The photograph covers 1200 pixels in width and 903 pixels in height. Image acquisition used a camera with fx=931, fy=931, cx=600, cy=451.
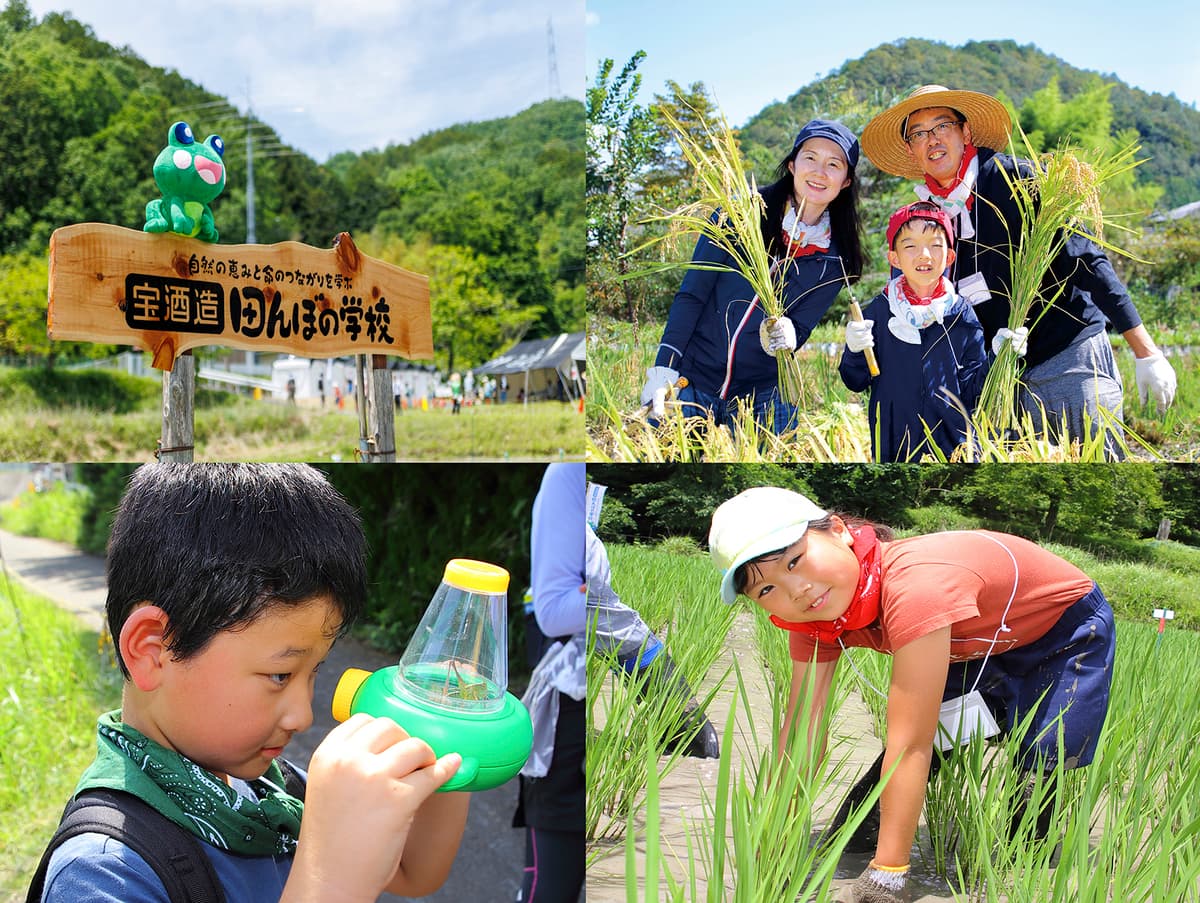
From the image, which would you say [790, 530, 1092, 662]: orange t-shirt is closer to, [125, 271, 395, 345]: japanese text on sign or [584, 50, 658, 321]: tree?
[584, 50, 658, 321]: tree

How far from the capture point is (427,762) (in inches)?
40.9

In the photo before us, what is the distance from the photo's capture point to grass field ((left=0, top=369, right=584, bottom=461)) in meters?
9.15

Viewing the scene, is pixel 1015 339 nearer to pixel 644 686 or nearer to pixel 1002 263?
pixel 1002 263

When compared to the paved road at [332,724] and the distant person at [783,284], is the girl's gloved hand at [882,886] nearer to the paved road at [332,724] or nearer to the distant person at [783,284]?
the distant person at [783,284]

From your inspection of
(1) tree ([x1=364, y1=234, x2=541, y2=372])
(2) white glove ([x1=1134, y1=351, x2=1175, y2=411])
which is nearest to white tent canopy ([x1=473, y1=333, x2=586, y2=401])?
(1) tree ([x1=364, y1=234, x2=541, y2=372])

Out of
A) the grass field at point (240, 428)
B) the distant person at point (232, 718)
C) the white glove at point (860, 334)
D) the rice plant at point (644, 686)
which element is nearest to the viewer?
the distant person at point (232, 718)

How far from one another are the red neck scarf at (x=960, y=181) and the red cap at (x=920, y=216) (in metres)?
0.03

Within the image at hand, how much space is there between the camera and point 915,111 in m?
1.99

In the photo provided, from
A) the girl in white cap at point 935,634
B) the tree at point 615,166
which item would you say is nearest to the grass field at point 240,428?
the tree at point 615,166

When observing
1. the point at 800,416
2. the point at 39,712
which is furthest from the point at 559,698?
the point at 39,712

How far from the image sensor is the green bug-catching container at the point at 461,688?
1.10 metres

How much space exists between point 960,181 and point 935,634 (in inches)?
38.3

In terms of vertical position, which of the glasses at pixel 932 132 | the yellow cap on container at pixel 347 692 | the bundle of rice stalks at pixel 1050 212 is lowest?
the yellow cap on container at pixel 347 692

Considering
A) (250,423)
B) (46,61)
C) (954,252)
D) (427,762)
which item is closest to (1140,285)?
(954,252)
